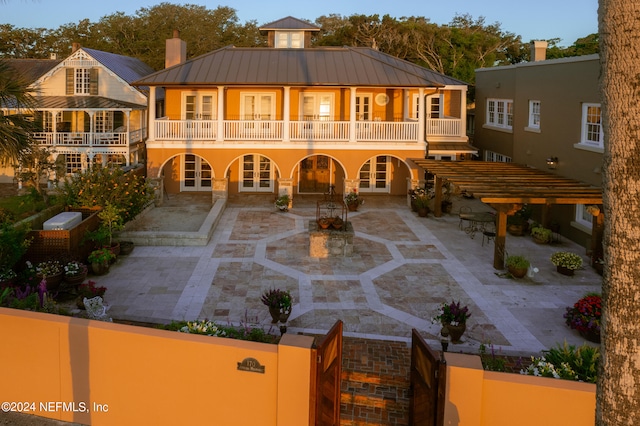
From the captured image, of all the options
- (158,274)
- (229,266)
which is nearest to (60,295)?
(158,274)

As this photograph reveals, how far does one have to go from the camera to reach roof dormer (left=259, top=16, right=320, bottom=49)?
87.6ft

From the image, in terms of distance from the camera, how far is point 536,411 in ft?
19.7

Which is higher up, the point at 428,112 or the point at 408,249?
the point at 428,112

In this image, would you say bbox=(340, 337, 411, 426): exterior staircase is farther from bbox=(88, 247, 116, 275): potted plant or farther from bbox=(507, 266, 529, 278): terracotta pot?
bbox=(88, 247, 116, 275): potted plant

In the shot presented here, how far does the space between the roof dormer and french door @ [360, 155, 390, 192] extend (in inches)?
267

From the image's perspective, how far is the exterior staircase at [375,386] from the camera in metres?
7.76

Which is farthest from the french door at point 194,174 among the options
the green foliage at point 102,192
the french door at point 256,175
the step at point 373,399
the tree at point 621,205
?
the tree at point 621,205

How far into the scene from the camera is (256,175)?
26.0 m

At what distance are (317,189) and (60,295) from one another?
51.0 feet

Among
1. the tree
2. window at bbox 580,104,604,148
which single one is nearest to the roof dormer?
window at bbox 580,104,604,148

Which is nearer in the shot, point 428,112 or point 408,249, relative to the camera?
point 408,249

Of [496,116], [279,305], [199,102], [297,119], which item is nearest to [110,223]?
[279,305]

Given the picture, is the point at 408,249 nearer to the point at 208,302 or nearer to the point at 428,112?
the point at 208,302

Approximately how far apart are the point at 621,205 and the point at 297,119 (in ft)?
73.1
